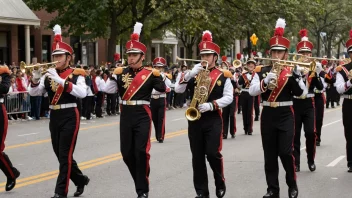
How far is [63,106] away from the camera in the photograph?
952cm

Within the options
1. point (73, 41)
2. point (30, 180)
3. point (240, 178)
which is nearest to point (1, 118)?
point (30, 180)

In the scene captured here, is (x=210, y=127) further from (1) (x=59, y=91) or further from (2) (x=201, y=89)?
(1) (x=59, y=91)

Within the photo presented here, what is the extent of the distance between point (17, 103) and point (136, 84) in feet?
49.0

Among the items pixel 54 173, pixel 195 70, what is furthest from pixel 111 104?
pixel 195 70

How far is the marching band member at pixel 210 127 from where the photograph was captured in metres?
9.09

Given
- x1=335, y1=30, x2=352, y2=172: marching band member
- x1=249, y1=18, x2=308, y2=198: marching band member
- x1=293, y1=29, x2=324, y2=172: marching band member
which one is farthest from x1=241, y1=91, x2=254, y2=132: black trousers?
x1=249, y1=18, x2=308, y2=198: marching band member

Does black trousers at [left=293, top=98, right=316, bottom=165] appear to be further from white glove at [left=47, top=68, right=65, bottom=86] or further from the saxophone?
white glove at [left=47, top=68, right=65, bottom=86]

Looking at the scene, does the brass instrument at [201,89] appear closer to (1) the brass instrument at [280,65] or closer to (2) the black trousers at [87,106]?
(1) the brass instrument at [280,65]

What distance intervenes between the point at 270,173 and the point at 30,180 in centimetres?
406

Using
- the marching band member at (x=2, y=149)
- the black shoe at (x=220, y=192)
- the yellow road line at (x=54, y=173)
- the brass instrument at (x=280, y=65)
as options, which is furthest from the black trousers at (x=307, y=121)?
the marching band member at (x=2, y=149)

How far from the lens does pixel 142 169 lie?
29.9 feet

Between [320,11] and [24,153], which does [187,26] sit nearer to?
[320,11]

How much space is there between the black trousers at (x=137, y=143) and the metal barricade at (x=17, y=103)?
14.4 meters

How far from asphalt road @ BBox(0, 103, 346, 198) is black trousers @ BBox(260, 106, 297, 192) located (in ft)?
2.07
